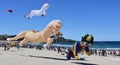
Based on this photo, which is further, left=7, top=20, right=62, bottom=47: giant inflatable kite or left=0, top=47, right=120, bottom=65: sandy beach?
left=7, top=20, right=62, bottom=47: giant inflatable kite

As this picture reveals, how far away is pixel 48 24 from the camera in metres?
27.3

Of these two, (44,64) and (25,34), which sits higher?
(25,34)

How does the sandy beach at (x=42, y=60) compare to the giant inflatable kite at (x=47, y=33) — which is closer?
the sandy beach at (x=42, y=60)

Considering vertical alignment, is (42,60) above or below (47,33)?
below

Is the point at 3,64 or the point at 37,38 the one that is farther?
the point at 37,38

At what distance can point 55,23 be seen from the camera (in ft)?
86.8

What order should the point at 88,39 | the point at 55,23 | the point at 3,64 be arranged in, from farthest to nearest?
1. the point at 55,23
2. the point at 88,39
3. the point at 3,64

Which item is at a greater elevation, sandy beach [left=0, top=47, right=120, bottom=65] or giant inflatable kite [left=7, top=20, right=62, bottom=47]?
giant inflatable kite [left=7, top=20, right=62, bottom=47]

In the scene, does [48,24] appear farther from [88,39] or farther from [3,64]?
[3,64]

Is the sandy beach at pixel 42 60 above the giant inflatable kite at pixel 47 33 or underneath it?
underneath


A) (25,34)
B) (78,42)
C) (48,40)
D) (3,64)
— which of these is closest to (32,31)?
(25,34)

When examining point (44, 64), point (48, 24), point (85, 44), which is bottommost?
point (44, 64)

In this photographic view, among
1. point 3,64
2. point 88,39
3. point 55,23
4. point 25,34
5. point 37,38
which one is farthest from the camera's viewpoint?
point 25,34

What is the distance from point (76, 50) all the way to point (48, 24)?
4.77 metres
